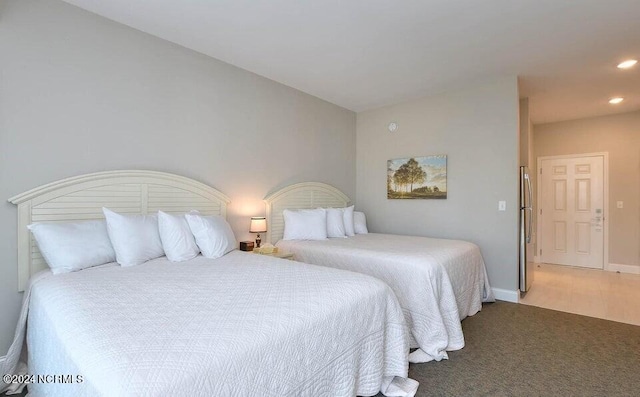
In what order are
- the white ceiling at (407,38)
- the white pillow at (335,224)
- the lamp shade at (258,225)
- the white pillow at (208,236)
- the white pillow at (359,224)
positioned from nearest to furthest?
the white ceiling at (407,38) → the white pillow at (208,236) → the lamp shade at (258,225) → the white pillow at (335,224) → the white pillow at (359,224)

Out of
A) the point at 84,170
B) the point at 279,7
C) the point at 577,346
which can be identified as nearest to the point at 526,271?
the point at 577,346

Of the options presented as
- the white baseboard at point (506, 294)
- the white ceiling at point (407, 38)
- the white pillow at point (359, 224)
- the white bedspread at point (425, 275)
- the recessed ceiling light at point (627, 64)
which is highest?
the white ceiling at point (407, 38)

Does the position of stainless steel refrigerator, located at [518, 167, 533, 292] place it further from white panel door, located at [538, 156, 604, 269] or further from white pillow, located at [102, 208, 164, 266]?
white pillow, located at [102, 208, 164, 266]

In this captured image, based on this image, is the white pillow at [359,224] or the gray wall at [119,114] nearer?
the gray wall at [119,114]

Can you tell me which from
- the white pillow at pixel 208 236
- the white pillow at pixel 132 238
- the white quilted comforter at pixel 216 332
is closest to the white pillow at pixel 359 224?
the white pillow at pixel 208 236

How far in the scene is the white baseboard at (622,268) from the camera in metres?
4.84

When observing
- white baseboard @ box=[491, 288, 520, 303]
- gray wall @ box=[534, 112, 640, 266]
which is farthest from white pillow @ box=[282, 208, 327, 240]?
gray wall @ box=[534, 112, 640, 266]

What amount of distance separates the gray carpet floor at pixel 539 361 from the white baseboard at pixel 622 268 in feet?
9.29

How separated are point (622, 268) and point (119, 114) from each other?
7162 millimetres

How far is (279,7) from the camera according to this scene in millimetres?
2340

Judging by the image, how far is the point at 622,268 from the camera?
4.95 m

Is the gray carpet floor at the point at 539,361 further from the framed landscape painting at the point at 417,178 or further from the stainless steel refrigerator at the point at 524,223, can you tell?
the framed landscape painting at the point at 417,178

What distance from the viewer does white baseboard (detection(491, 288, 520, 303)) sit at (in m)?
3.56

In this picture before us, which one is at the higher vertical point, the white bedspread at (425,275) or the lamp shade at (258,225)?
the lamp shade at (258,225)
